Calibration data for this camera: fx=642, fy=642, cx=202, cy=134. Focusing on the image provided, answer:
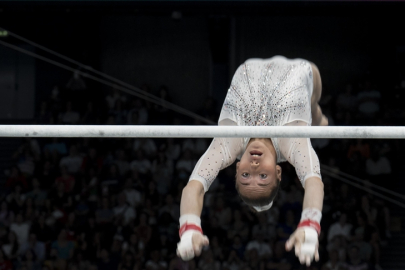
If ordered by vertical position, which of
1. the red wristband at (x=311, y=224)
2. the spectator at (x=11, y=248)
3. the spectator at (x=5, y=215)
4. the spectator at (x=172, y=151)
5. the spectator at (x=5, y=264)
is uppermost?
the spectator at (x=172, y=151)

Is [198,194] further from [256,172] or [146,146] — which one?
[146,146]

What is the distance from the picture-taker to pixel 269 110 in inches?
→ 163

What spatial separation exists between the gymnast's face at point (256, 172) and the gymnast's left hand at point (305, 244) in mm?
470

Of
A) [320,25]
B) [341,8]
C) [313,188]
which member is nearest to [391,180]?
[341,8]

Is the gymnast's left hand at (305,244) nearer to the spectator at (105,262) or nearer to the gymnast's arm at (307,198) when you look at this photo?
the gymnast's arm at (307,198)

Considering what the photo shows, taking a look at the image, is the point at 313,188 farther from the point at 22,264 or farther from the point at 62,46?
the point at 62,46

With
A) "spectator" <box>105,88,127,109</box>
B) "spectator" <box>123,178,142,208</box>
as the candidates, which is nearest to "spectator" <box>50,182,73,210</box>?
"spectator" <box>123,178,142,208</box>

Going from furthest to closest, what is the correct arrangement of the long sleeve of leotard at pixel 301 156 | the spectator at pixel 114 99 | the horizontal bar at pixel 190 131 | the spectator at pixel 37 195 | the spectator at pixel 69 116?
1. the spectator at pixel 114 99
2. the spectator at pixel 69 116
3. the spectator at pixel 37 195
4. the long sleeve of leotard at pixel 301 156
5. the horizontal bar at pixel 190 131

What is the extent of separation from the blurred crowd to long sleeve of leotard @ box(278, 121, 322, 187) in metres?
4.09

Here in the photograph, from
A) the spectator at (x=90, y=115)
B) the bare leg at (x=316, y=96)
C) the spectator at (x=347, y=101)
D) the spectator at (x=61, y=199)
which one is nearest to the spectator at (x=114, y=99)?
the spectator at (x=90, y=115)

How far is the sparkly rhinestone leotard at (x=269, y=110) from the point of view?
367cm

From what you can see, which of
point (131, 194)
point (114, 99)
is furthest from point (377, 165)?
point (114, 99)

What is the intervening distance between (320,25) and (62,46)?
176 inches

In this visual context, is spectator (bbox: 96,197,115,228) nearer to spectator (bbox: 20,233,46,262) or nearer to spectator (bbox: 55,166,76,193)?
spectator (bbox: 55,166,76,193)
